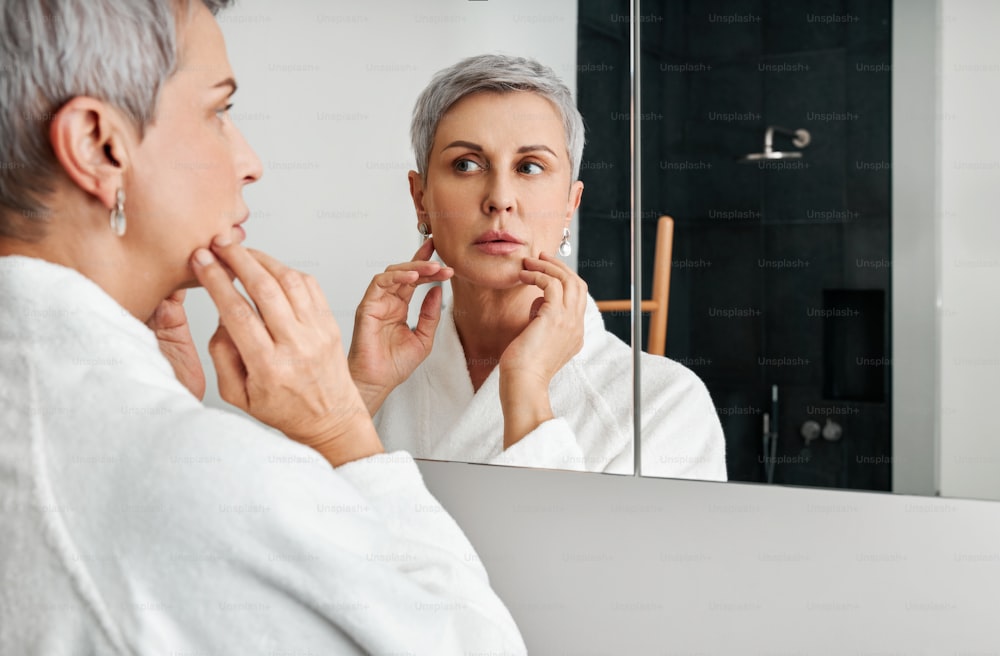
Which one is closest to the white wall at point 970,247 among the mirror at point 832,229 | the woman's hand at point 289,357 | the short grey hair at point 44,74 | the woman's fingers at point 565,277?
the mirror at point 832,229

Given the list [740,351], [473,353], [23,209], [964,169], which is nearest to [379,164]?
[473,353]

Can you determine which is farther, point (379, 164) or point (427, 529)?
point (379, 164)

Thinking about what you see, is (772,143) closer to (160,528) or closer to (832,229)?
(832,229)

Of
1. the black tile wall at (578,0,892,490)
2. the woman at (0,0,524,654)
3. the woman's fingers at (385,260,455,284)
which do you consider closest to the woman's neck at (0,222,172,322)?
the woman at (0,0,524,654)

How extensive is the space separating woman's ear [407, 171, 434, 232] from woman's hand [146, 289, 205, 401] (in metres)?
0.32

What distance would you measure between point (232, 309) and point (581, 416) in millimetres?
434

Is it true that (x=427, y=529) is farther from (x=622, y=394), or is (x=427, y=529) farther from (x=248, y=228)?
(x=248, y=228)

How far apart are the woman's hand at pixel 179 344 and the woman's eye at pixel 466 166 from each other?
39 centimetres

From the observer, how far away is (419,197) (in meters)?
1.13

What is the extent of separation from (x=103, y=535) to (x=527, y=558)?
21.4 inches

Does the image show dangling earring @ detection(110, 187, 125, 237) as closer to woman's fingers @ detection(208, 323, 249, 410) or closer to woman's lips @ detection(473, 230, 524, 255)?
woman's fingers @ detection(208, 323, 249, 410)

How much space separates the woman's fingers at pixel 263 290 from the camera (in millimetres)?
994

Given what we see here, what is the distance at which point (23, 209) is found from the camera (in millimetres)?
921

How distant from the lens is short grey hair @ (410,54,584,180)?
103cm
